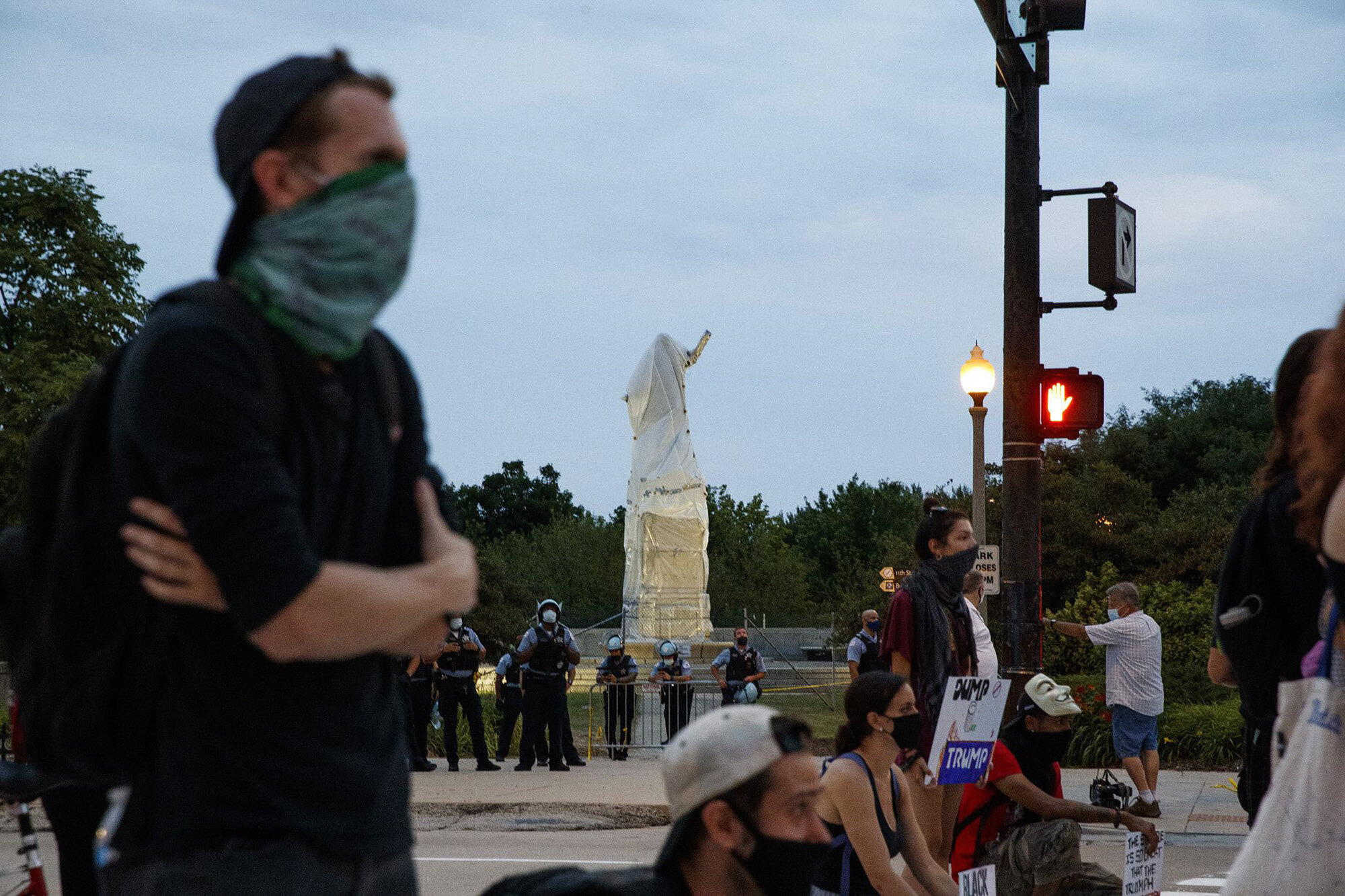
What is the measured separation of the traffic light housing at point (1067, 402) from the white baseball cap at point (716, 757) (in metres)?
8.56

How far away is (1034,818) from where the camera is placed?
23.5 ft

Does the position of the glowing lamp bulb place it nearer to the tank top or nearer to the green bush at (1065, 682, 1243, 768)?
the green bush at (1065, 682, 1243, 768)

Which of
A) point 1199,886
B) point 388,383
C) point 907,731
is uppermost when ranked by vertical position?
point 388,383

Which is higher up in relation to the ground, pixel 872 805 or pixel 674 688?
pixel 872 805

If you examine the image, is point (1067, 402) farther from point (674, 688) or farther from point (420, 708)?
point (674, 688)

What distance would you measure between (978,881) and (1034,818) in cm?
94

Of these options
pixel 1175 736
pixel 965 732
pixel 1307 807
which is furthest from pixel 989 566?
pixel 1307 807

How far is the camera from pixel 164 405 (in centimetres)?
175

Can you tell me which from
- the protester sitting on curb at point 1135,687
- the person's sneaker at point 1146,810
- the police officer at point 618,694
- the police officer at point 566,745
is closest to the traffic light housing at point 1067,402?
the protester sitting on curb at point 1135,687

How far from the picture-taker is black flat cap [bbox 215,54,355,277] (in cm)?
189

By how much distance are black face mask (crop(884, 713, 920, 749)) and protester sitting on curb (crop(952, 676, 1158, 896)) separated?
Result: 1.16m

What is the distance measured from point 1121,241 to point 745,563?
2387 inches

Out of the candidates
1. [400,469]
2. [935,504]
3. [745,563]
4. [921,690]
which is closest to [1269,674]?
[400,469]

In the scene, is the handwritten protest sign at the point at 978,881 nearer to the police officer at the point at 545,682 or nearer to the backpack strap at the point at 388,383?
the backpack strap at the point at 388,383
